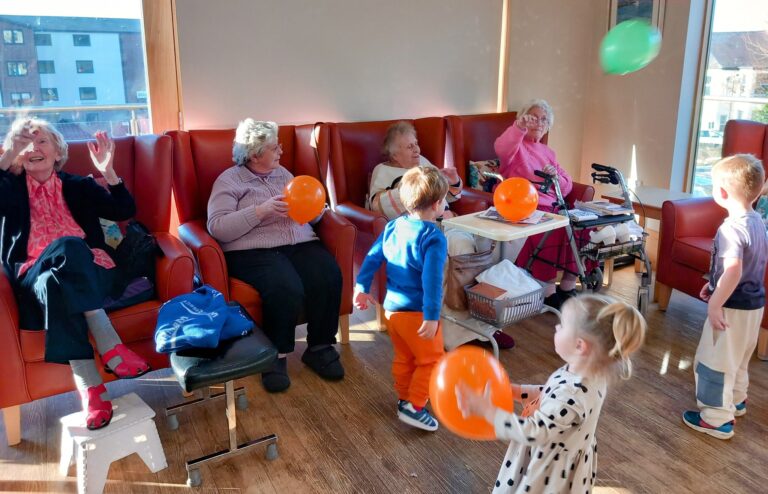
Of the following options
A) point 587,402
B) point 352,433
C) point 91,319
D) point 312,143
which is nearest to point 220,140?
point 312,143

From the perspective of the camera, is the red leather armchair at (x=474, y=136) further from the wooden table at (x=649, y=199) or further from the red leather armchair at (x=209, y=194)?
the red leather armchair at (x=209, y=194)

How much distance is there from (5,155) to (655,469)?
266cm

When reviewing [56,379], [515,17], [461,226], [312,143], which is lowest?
[56,379]

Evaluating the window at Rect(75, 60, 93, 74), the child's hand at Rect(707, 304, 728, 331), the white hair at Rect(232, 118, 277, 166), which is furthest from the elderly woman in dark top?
the child's hand at Rect(707, 304, 728, 331)

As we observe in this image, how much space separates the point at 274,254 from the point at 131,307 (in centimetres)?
68

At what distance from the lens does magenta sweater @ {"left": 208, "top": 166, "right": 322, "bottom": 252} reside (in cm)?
279

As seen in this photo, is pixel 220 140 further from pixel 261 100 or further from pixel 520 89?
pixel 520 89

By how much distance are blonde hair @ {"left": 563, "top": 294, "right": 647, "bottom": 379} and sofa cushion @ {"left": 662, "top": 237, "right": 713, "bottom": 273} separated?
1987 millimetres

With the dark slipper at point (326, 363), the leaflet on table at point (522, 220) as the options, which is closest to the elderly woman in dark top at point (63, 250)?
the dark slipper at point (326, 363)

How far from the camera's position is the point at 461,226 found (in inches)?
109

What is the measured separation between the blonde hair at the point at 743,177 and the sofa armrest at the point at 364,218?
58.3 inches

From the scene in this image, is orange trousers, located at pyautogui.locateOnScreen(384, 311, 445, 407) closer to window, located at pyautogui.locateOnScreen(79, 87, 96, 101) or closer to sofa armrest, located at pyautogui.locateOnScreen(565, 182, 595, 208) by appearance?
sofa armrest, located at pyautogui.locateOnScreen(565, 182, 595, 208)

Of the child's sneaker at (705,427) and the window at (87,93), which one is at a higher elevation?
the window at (87,93)

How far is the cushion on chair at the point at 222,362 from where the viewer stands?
1950mm
